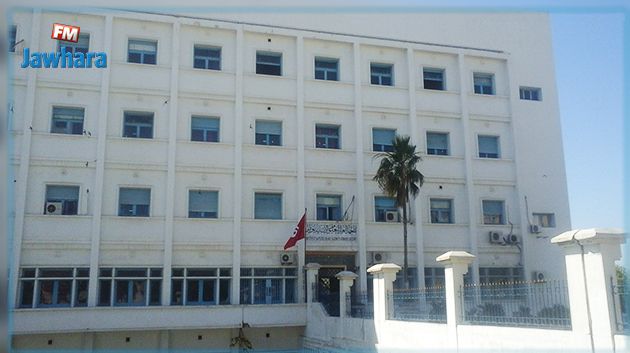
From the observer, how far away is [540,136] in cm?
A: 2362

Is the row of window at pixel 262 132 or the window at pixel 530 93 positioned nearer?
the row of window at pixel 262 132

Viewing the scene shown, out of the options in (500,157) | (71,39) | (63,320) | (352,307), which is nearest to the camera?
(352,307)

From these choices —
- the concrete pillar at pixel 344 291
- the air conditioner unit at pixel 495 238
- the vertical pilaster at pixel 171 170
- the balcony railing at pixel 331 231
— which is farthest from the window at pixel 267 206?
the air conditioner unit at pixel 495 238

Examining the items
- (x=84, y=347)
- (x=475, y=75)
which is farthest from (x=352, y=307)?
(x=475, y=75)

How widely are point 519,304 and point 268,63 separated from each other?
14.6 metres

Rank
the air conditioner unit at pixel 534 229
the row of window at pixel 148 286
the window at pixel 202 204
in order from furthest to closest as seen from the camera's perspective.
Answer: the air conditioner unit at pixel 534 229 → the window at pixel 202 204 → the row of window at pixel 148 286

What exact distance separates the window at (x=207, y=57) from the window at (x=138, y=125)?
8.61 ft

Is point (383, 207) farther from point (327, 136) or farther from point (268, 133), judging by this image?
point (268, 133)

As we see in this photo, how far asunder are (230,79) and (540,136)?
1267cm

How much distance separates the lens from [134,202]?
19.5m

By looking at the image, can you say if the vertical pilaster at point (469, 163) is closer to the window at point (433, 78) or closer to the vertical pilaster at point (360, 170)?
the window at point (433, 78)

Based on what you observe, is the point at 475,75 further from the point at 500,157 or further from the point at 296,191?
the point at 296,191

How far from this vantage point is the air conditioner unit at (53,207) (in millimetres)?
18578

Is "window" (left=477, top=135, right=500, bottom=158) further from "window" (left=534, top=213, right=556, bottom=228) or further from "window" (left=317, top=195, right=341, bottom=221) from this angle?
"window" (left=317, top=195, right=341, bottom=221)
